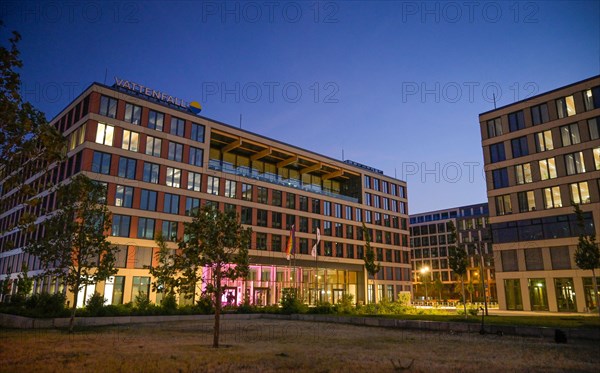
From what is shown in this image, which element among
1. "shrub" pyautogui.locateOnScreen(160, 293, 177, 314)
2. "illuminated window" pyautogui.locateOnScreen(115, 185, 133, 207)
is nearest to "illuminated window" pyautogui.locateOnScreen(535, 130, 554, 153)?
"shrub" pyautogui.locateOnScreen(160, 293, 177, 314)

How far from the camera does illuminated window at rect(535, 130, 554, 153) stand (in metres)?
51.7

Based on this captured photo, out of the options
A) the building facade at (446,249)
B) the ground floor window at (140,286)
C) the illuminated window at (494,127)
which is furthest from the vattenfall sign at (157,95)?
the building facade at (446,249)

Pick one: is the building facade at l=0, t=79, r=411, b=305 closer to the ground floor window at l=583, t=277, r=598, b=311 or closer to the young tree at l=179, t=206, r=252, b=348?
the young tree at l=179, t=206, r=252, b=348

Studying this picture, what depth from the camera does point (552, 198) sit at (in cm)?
5031

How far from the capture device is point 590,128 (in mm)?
48062

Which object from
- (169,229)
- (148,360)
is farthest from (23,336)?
(169,229)

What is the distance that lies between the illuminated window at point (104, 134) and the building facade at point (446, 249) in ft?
297

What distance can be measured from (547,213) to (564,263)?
603cm

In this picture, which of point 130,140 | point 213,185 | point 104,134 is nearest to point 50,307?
point 104,134

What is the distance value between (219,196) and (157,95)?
16264mm

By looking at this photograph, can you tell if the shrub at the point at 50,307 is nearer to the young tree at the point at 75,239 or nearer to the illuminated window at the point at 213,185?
the young tree at the point at 75,239

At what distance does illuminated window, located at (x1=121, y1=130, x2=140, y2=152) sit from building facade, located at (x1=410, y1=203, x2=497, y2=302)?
287 feet

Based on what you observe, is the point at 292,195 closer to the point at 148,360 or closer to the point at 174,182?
the point at 174,182

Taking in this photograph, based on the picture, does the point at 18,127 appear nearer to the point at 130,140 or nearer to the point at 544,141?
the point at 130,140
